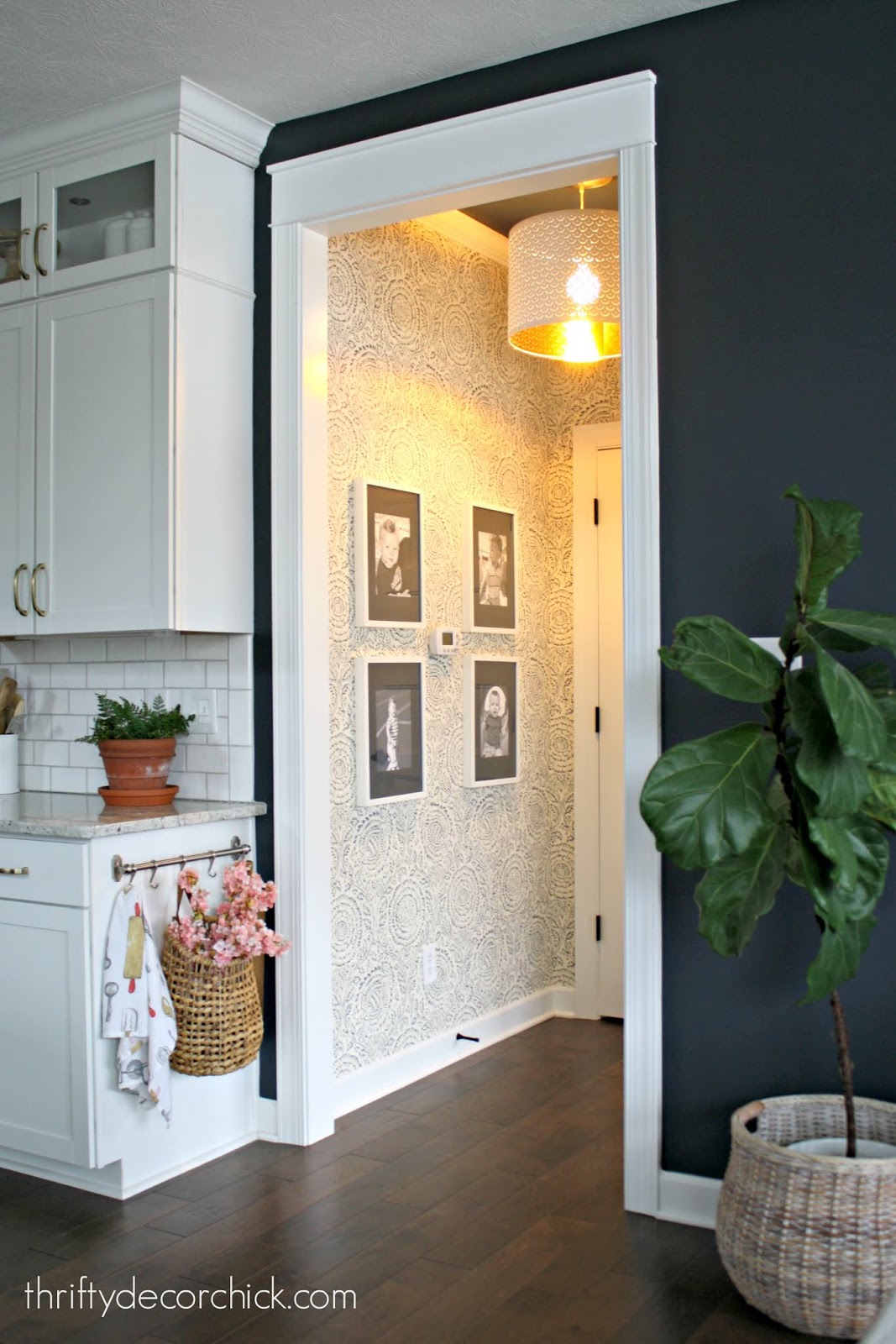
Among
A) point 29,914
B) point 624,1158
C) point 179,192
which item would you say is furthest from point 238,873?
point 179,192

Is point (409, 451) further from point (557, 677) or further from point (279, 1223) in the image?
point (279, 1223)

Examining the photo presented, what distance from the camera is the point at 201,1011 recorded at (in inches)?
126

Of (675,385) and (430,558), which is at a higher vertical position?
(675,385)

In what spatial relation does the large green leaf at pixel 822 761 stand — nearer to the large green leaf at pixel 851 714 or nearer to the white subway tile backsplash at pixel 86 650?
the large green leaf at pixel 851 714

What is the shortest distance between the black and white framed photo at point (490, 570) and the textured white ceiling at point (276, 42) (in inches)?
59.7

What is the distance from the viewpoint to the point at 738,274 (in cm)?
293

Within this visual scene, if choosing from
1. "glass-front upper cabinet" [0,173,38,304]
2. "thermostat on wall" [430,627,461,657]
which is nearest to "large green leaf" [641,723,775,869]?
"thermostat on wall" [430,627,461,657]

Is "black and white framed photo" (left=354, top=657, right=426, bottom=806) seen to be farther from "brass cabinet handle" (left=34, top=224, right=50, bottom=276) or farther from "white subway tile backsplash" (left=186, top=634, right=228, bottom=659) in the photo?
"brass cabinet handle" (left=34, top=224, right=50, bottom=276)

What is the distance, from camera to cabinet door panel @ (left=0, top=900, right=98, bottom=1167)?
309 cm

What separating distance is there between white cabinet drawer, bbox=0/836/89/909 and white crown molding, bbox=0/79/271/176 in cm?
186

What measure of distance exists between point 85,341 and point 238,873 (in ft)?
4.90

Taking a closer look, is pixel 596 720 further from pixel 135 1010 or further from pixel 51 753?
pixel 135 1010

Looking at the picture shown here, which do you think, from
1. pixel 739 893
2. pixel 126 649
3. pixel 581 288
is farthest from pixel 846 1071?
pixel 126 649
